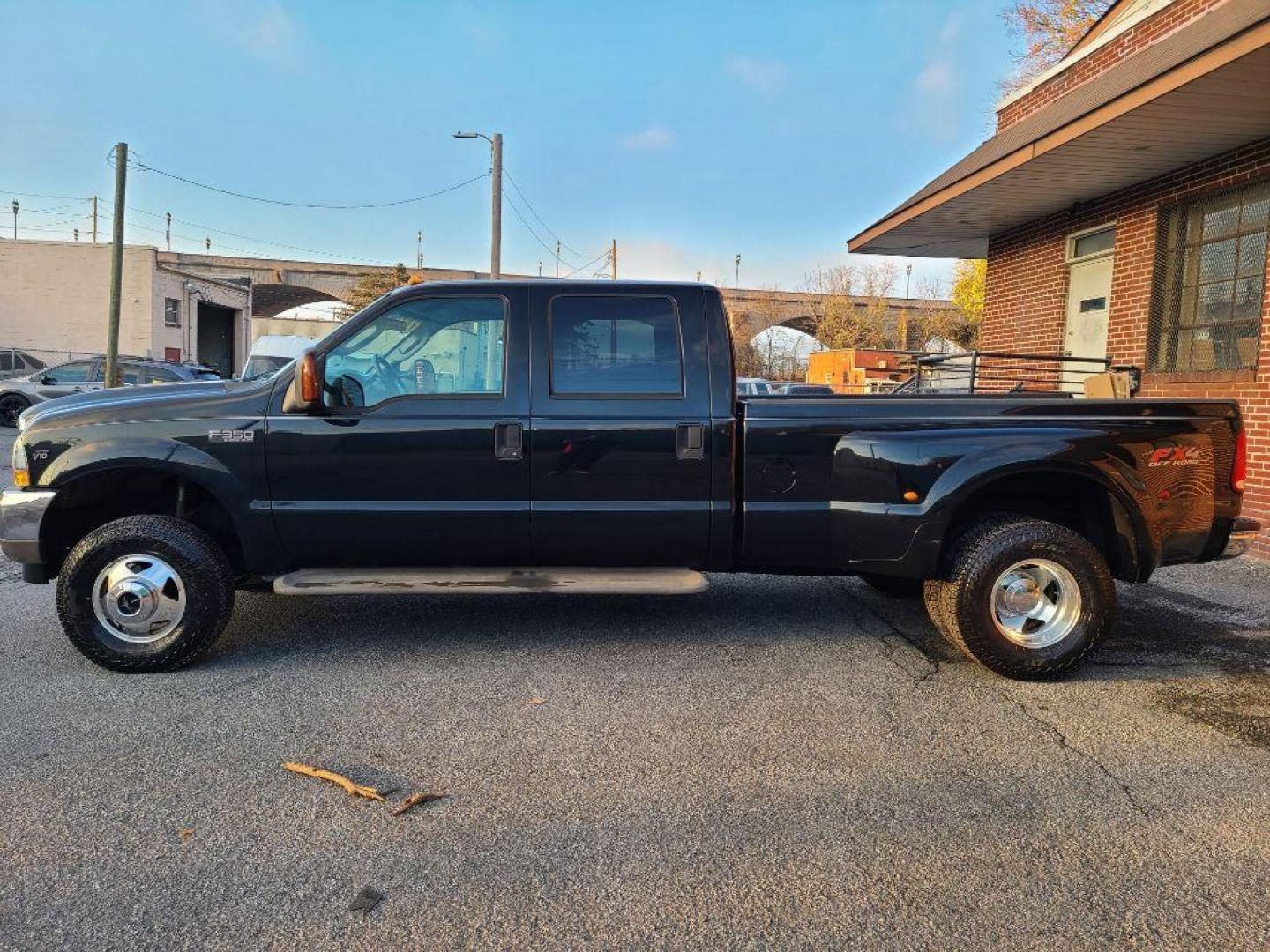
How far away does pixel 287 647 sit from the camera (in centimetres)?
442

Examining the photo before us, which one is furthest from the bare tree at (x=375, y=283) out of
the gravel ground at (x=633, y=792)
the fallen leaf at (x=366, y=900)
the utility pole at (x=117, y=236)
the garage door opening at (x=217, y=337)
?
the fallen leaf at (x=366, y=900)

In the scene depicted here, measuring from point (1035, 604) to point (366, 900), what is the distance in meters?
3.27

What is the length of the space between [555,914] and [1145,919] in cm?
160

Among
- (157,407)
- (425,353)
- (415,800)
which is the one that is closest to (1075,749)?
(415,800)

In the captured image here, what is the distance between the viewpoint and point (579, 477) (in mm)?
4102

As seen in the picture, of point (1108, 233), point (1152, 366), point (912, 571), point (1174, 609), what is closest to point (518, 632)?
point (912, 571)

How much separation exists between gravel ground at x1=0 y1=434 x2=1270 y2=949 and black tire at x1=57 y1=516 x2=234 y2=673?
16cm

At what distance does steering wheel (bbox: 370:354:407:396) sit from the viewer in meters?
4.17

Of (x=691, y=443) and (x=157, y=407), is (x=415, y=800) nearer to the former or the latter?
(x=691, y=443)

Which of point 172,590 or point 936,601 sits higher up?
point 936,601

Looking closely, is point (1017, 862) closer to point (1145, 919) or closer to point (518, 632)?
point (1145, 919)

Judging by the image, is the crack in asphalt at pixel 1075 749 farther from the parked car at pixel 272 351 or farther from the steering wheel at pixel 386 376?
the parked car at pixel 272 351

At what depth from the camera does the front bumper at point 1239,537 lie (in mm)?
4227

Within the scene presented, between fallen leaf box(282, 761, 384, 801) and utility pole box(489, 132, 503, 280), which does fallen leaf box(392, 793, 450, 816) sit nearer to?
fallen leaf box(282, 761, 384, 801)
